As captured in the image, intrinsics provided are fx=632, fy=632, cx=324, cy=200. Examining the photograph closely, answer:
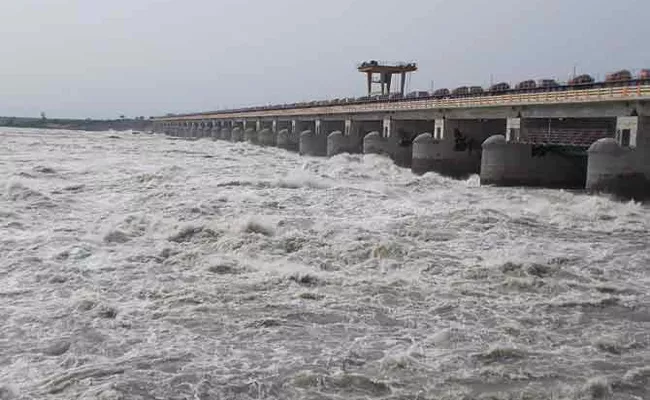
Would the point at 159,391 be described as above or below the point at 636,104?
below

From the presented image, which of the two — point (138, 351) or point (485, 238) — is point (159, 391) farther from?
point (485, 238)

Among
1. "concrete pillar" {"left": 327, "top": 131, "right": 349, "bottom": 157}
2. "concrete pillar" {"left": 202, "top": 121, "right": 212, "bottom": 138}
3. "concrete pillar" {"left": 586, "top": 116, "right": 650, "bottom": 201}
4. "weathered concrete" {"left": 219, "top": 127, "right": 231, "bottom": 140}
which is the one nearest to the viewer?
"concrete pillar" {"left": 586, "top": 116, "right": 650, "bottom": 201}

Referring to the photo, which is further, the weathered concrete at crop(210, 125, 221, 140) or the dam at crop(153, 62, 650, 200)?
the weathered concrete at crop(210, 125, 221, 140)

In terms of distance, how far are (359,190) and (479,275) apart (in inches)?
556

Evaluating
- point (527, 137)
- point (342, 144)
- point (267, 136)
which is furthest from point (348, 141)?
point (267, 136)

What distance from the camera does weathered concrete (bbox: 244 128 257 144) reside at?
84975mm

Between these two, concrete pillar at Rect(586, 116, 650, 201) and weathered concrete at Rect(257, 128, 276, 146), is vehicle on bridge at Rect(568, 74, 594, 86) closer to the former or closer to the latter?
concrete pillar at Rect(586, 116, 650, 201)

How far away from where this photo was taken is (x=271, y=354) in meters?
8.23

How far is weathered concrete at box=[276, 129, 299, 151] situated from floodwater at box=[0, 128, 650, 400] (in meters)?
50.4

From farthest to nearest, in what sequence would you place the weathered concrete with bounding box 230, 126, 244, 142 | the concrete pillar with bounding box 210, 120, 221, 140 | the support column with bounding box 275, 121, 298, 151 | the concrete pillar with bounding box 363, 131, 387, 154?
the concrete pillar with bounding box 210, 120, 221, 140 → the weathered concrete with bounding box 230, 126, 244, 142 → the support column with bounding box 275, 121, 298, 151 → the concrete pillar with bounding box 363, 131, 387, 154

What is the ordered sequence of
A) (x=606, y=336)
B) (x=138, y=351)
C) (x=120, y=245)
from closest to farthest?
(x=138, y=351), (x=606, y=336), (x=120, y=245)

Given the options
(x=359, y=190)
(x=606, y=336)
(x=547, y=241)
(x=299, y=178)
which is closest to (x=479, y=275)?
(x=606, y=336)

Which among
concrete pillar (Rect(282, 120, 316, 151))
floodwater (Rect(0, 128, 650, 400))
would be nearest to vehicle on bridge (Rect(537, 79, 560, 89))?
floodwater (Rect(0, 128, 650, 400))

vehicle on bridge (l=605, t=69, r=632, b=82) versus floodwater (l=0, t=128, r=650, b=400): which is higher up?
vehicle on bridge (l=605, t=69, r=632, b=82)
